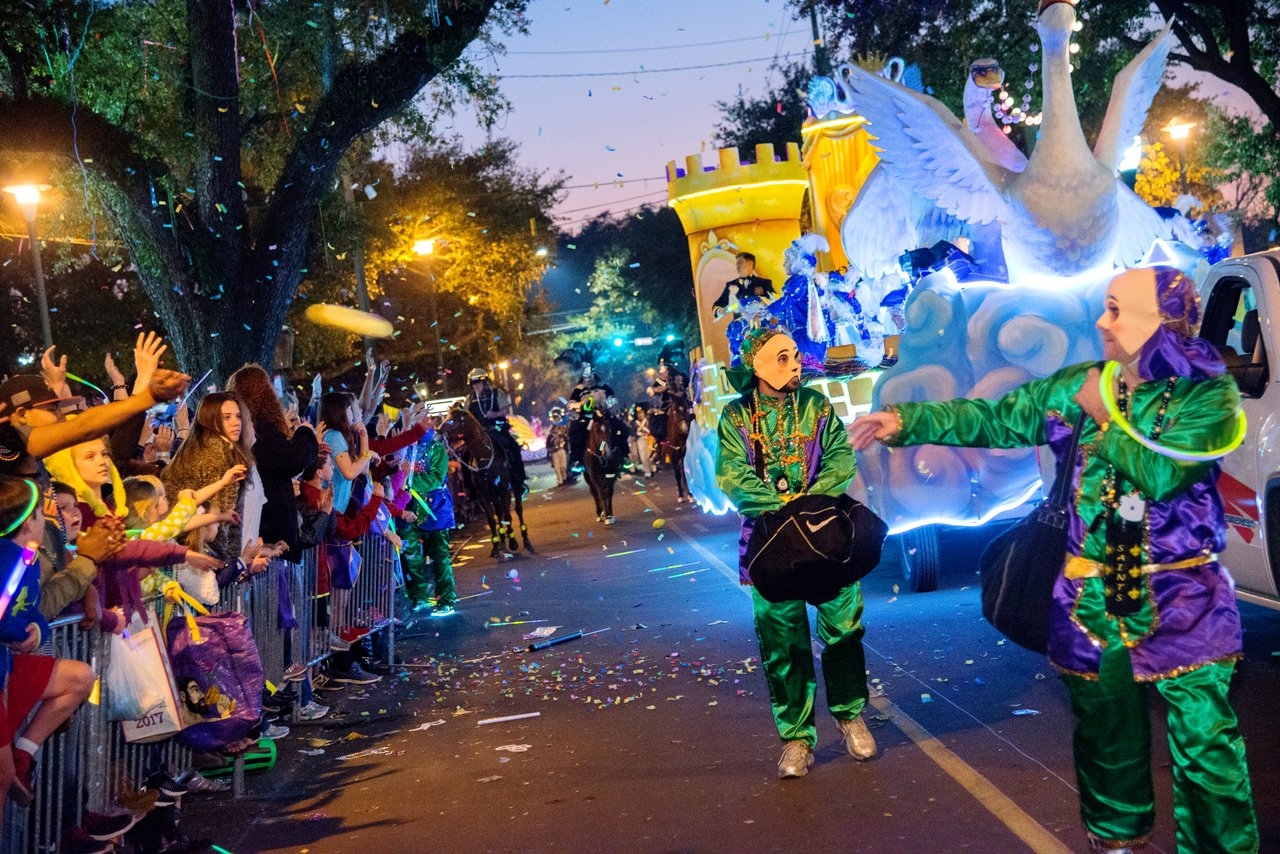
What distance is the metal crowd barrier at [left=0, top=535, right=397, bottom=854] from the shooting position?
5348 millimetres

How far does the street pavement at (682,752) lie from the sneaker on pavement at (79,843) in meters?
0.66

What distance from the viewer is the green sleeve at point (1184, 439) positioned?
4.30 metres

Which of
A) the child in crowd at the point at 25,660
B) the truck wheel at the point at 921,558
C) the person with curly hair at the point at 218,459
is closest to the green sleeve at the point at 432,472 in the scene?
the truck wheel at the point at 921,558

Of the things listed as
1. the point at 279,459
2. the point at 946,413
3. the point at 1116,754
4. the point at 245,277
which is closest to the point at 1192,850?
the point at 1116,754

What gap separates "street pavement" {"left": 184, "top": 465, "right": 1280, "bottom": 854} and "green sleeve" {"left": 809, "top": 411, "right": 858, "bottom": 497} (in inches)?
48.3

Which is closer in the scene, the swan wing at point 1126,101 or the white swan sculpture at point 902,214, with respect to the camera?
the swan wing at point 1126,101

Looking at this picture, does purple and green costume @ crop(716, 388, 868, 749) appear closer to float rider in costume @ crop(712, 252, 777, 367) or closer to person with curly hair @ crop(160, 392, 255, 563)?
person with curly hair @ crop(160, 392, 255, 563)

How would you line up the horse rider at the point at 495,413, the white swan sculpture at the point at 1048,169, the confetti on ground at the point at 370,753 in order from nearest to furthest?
the confetti on ground at the point at 370,753
the white swan sculpture at the point at 1048,169
the horse rider at the point at 495,413

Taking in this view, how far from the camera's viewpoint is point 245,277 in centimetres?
1547

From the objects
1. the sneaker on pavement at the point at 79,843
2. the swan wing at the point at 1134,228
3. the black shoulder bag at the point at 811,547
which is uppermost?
the swan wing at the point at 1134,228

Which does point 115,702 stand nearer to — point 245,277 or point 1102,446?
point 1102,446

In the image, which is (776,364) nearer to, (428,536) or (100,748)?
(100,748)

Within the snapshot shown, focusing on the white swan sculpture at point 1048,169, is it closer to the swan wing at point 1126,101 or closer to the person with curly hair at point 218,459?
the swan wing at point 1126,101

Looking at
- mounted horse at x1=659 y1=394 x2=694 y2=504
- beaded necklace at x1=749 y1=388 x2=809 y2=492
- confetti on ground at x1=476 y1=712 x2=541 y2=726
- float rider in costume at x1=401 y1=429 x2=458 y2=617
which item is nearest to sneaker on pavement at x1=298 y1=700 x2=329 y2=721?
confetti on ground at x1=476 y1=712 x2=541 y2=726
